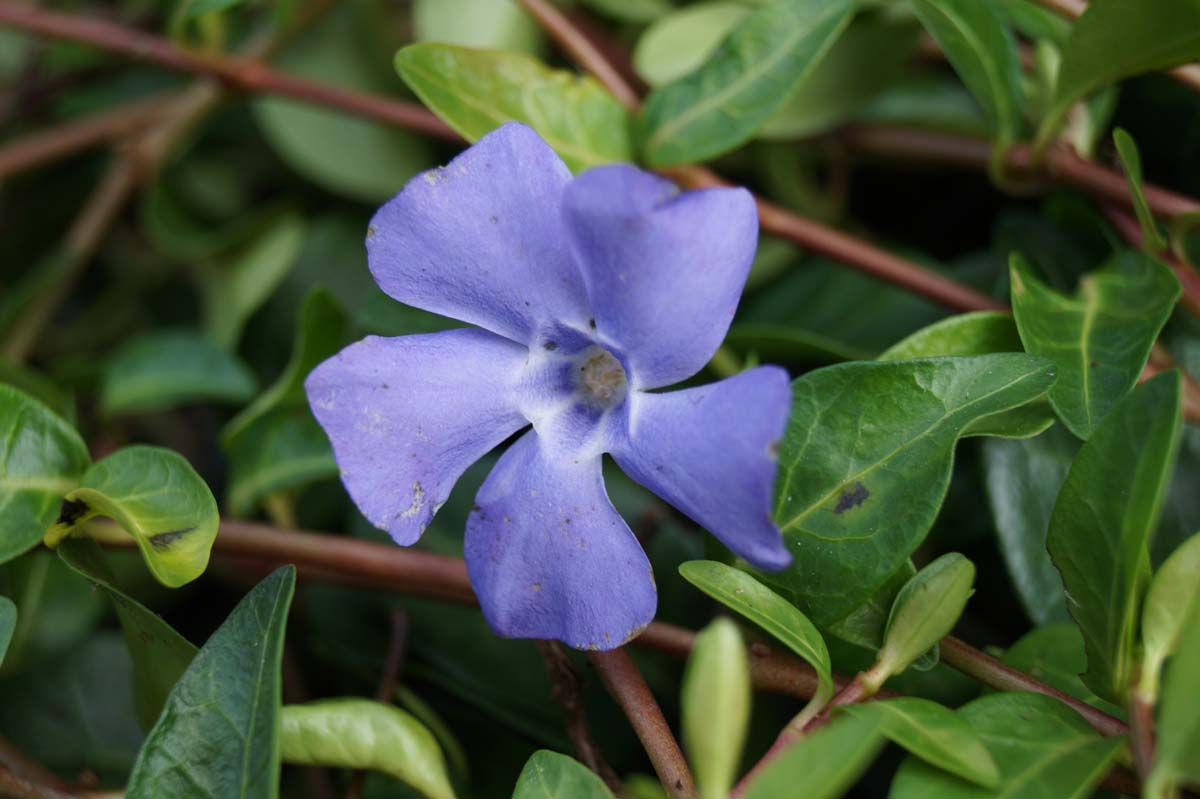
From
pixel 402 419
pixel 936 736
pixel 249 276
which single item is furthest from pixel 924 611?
pixel 249 276

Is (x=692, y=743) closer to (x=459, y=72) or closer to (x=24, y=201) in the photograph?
(x=459, y=72)

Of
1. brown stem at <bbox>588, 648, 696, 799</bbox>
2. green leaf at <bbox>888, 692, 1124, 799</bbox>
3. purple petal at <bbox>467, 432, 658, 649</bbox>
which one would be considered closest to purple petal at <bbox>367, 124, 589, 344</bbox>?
purple petal at <bbox>467, 432, 658, 649</bbox>

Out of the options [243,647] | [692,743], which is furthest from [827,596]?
[243,647]

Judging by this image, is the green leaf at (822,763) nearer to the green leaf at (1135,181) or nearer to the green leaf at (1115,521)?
the green leaf at (1115,521)

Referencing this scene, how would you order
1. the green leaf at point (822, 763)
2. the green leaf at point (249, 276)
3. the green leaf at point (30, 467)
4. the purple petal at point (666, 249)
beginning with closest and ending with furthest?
the green leaf at point (822, 763), the purple petal at point (666, 249), the green leaf at point (30, 467), the green leaf at point (249, 276)

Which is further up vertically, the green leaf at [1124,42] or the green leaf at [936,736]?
the green leaf at [1124,42]

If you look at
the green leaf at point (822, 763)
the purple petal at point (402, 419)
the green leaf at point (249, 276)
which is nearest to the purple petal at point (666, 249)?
the purple petal at point (402, 419)
